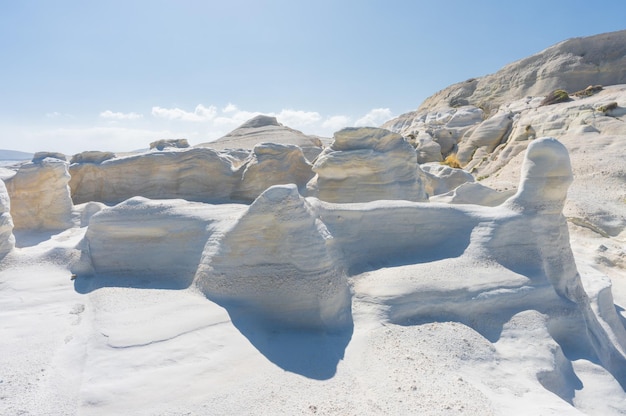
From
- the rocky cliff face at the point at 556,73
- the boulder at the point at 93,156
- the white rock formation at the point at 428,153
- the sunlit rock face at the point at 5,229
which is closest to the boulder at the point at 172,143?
the boulder at the point at 93,156

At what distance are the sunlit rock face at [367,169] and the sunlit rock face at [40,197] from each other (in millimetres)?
5973

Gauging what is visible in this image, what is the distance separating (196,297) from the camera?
16.1ft

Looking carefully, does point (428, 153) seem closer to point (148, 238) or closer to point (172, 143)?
point (172, 143)

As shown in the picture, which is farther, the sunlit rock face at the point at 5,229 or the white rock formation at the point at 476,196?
the white rock formation at the point at 476,196

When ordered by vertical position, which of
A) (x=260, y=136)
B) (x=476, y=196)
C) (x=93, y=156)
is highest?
(x=260, y=136)

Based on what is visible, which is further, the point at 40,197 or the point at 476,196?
the point at 476,196

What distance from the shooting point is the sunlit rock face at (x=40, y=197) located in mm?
9070

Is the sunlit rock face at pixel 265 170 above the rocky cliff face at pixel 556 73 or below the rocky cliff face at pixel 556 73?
below

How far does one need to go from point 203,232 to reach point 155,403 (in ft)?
8.92

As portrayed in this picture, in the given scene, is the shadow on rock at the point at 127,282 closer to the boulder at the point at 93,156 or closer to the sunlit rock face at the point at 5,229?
the sunlit rock face at the point at 5,229

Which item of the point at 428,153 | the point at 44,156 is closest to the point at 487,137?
the point at 428,153

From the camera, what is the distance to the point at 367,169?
10.1 meters

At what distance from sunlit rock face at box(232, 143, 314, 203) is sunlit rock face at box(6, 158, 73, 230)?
397cm

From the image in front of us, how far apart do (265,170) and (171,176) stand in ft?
7.77
